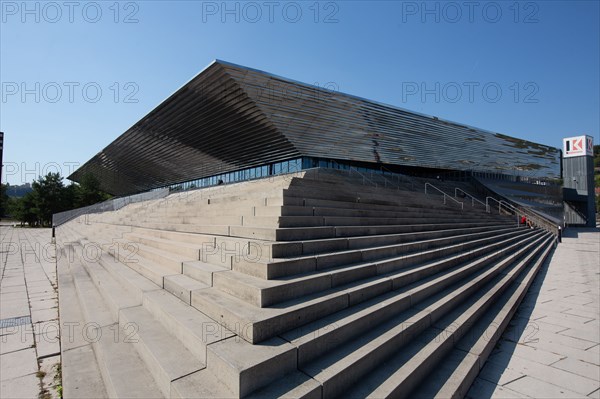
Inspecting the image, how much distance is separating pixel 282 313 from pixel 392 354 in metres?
1.41

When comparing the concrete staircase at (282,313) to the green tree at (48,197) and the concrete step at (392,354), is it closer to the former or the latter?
the concrete step at (392,354)

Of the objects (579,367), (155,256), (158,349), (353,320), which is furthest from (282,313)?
(579,367)

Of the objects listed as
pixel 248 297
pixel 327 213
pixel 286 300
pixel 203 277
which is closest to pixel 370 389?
pixel 286 300

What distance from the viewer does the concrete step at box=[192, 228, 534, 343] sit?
108 inches

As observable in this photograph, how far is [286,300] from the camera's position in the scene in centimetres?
337

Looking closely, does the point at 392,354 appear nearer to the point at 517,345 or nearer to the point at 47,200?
the point at 517,345

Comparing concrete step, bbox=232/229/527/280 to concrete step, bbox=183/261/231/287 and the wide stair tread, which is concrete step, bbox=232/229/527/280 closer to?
concrete step, bbox=183/261/231/287

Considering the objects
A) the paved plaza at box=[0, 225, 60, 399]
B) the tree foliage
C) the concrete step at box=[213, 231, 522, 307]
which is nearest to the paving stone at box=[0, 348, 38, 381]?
the paved plaza at box=[0, 225, 60, 399]

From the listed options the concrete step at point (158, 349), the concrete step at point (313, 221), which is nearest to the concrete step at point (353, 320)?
the concrete step at point (158, 349)

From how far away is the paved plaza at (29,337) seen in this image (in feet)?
10.0

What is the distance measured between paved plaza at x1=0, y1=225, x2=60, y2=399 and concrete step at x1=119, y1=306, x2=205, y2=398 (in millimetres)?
821

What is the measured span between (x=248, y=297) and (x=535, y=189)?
49405mm

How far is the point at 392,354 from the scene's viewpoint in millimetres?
3285

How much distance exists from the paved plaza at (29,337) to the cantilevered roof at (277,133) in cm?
1238
